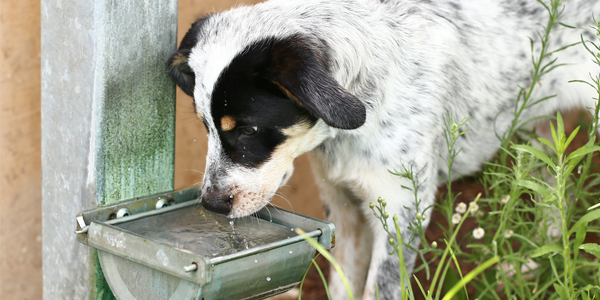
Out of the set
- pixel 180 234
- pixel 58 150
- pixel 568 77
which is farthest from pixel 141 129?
pixel 568 77

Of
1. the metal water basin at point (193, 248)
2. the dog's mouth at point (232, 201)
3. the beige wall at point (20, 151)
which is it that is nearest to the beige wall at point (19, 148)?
the beige wall at point (20, 151)

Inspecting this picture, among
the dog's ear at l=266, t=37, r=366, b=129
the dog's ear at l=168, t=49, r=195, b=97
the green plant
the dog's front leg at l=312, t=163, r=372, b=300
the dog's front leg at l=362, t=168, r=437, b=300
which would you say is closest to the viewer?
the green plant

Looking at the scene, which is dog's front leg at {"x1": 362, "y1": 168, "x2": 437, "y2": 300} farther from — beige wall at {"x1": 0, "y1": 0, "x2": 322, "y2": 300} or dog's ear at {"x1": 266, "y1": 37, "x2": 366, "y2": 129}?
beige wall at {"x1": 0, "y1": 0, "x2": 322, "y2": 300}

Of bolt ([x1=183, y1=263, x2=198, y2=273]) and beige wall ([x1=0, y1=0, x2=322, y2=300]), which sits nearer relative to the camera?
bolt ([x1=183, y1=263, x2=198, y2=273])

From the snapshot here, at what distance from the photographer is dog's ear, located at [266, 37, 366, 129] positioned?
1679 mm

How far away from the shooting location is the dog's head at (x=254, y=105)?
1734mm

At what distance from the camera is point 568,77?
8.54ft

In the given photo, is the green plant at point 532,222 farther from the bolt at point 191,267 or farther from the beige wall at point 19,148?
the beige wall at point 19,148

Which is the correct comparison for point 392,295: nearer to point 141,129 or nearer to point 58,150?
point 141,129

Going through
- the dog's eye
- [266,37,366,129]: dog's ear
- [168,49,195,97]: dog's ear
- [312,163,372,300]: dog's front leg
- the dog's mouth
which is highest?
[266,37,366,129]: dog's ear

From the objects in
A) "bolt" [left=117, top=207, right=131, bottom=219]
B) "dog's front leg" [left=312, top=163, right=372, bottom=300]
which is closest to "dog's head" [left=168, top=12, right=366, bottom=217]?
"bolt" [left=117, top=207, right=131, bottom=219]

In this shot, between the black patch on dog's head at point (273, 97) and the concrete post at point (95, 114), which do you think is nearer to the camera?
the black patch on dog's head at point (273, 97)

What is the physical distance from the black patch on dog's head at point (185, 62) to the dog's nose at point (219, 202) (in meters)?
0.46

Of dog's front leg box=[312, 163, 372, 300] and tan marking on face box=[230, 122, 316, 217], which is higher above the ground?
tan marking on face box=[230, 122, 316, 217]
